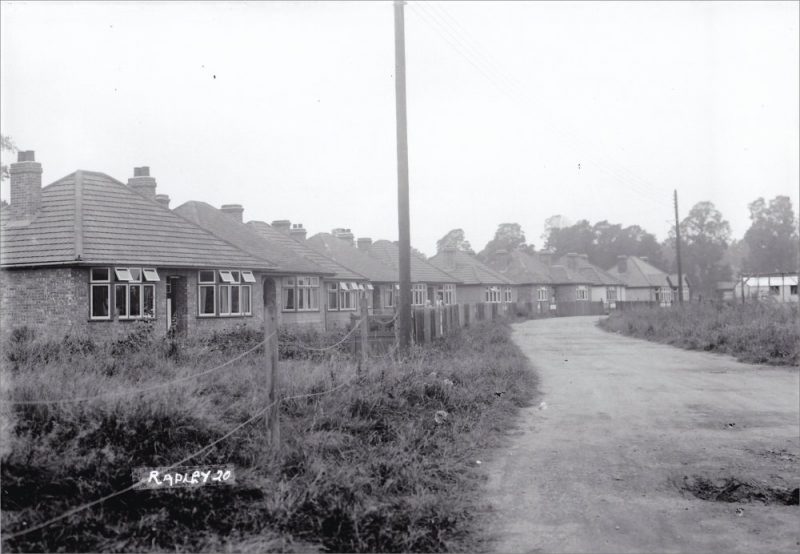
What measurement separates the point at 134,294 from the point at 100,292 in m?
1.21

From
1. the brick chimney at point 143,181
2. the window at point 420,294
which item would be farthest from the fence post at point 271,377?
the window at point 420,294

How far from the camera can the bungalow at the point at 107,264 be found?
20453 millimetres

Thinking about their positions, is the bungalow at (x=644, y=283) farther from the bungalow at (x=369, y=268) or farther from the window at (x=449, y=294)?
the bungalow at (x=369, y=268)

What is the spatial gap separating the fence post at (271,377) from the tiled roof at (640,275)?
81.2m

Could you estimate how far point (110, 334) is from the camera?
2092cm

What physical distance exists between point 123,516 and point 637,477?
494cm

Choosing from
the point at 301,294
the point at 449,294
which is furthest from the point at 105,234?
the point at 449,294

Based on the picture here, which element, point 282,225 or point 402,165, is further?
point 282,225

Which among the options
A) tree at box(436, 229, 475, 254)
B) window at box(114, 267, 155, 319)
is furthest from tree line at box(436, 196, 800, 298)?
window at box(114, 267, 155, 319)

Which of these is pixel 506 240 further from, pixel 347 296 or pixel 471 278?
pixel 347 296

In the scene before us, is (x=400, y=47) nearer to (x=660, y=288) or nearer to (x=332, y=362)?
(x=332, y=362)

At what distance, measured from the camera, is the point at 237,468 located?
5777 millimetres

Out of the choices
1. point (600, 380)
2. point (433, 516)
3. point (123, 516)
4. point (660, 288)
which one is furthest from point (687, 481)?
point (660, 288)

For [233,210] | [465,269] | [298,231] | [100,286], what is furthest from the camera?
[465,269]
